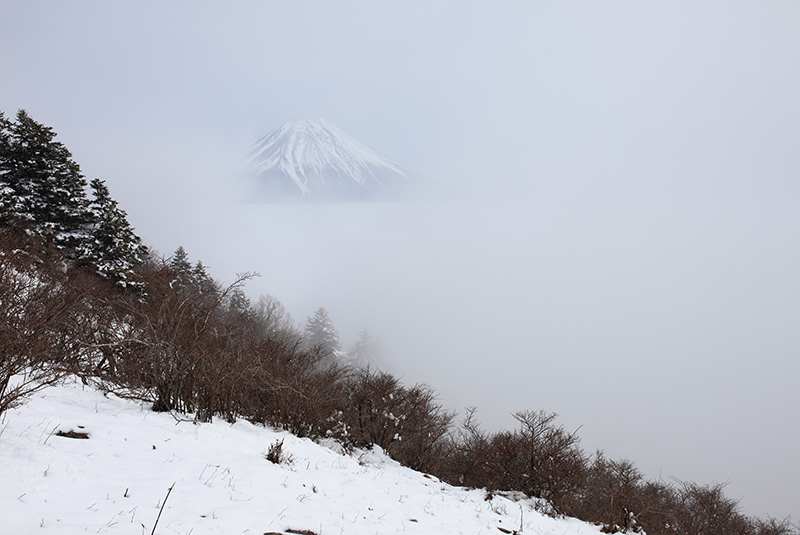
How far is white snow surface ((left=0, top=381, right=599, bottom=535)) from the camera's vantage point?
369 cm

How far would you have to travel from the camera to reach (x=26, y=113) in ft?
76.6

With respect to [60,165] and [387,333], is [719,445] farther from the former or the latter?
[60,165]

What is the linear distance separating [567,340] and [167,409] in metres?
201

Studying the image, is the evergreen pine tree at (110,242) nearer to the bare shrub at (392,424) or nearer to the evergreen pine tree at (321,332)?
the bare shrub at (392,424)

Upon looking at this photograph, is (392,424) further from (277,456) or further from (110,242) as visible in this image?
(110,242)

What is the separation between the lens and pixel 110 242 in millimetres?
21766

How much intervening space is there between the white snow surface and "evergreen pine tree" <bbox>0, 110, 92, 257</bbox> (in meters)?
19.8

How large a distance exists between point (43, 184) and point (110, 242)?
5.58 m

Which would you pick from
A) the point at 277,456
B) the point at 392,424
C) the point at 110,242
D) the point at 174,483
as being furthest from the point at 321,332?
the point at 174,483

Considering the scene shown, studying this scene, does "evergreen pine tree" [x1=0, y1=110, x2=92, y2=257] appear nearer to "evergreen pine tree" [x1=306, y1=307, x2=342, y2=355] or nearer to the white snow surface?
the white snow surface

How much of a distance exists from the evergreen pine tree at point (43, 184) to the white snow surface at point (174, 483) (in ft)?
64.9

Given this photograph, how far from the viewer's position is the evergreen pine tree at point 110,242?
21.0 meters

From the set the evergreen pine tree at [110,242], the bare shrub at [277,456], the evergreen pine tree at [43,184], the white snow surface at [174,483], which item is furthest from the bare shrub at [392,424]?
the evergreen pine tree at [43,184]

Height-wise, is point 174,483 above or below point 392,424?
above
